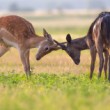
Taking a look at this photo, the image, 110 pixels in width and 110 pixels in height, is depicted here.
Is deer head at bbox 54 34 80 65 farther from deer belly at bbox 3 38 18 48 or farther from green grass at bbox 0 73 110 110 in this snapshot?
green grass at bbox 0 73 110 110

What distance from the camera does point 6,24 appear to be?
19203mm

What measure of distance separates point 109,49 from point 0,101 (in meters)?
6.89

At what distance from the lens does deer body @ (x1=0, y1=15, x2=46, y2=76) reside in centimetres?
1897

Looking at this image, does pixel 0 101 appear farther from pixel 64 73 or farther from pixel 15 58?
pixel 15 58

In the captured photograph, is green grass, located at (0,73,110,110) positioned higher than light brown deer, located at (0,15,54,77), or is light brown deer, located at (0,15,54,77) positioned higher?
light brown deer, located at (0,15,54,77)

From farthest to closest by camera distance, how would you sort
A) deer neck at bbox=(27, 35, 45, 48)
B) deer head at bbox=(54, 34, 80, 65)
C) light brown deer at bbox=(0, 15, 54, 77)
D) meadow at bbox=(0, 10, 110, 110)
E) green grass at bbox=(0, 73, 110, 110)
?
1. deer neck at bbox=(27, 35, 45, 48)
2. light brown deer at bbox=(0, 15, 54, 77)
3. deer head at bbox=(54, 34, 80, 65)
4. meadow at bbox=(0, 10, 110, 110)
5. green grass at bbox=(0, 73, 110, 110)

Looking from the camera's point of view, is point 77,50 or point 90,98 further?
point 77,50

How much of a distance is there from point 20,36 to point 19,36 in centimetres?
4

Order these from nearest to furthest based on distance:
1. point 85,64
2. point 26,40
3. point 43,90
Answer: point 43,90 → point 26,40 → point 85,64

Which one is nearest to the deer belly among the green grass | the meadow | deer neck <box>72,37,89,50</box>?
the meadow

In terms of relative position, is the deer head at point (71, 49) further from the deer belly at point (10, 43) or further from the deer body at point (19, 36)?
the deer belly at point (10, 43)

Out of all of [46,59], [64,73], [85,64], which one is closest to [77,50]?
[64,73]

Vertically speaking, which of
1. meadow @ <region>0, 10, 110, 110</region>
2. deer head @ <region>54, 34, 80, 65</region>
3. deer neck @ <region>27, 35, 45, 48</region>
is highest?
deer neck @ <region>27, 35, 45, 48</region>

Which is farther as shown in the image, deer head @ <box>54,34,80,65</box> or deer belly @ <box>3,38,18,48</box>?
deer belly @ <box>3,38,18,48</box>
